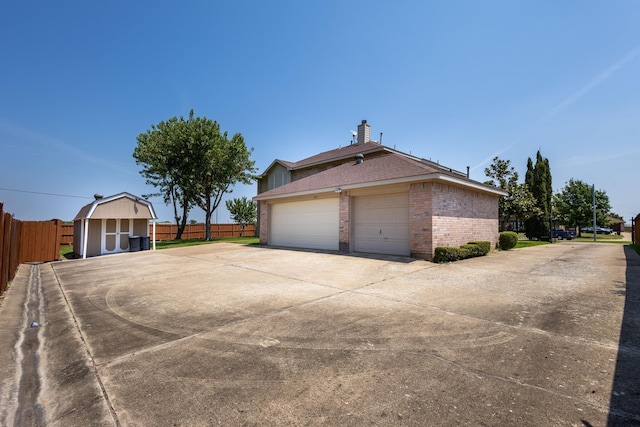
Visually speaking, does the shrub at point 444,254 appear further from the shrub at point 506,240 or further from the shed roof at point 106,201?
the shed roof at point 106,201

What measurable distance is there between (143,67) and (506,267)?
21103mm

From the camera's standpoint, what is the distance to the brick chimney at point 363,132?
25.9 metres

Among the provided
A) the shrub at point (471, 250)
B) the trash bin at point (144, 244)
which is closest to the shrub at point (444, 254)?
the shrub at point (471, 250)

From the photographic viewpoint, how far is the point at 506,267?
8945mm

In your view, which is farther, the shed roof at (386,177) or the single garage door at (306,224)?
the single garage door at (306,224)

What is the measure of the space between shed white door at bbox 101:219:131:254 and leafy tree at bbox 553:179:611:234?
44.5m

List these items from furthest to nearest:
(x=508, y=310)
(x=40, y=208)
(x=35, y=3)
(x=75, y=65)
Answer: (x=40, y=208)
(x=75, y=65)
(x=35, y=3)
(x=508, y=310)

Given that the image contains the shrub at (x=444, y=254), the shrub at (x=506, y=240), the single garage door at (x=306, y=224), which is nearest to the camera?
the shrub at (x=444, y=254)

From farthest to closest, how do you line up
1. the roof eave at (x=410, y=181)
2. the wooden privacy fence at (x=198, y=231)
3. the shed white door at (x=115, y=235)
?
1. the wooden privacy fence at (x=198, y=231)
2. the shed white door at (x=115, y=235)
3. the roof eave at (x=410, y=181)

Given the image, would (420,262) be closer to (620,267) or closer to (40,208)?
(620,267)

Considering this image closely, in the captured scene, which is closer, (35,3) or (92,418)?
(92,418)

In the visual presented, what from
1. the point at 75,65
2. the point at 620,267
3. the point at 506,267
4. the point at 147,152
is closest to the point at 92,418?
the point at 506,267

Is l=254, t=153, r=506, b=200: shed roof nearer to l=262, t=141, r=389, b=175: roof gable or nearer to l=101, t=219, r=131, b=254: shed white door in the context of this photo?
l=262, t=141, r=389, b=175: roof gable

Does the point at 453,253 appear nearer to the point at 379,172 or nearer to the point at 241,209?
the point at 379,172
